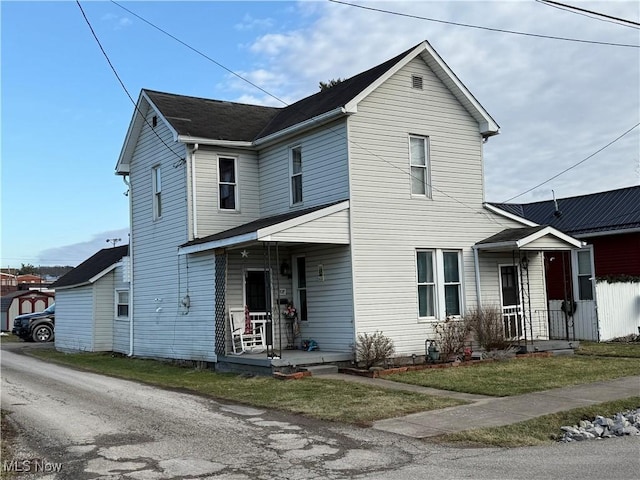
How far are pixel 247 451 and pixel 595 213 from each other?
21.7 meters

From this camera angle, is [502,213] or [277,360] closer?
[277,360]

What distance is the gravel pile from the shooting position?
8422mm

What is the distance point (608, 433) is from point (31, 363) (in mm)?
17211

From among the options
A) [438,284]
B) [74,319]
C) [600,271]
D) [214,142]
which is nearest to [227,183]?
[214,142]

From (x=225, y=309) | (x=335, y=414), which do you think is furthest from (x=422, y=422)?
(x=225, y=309)

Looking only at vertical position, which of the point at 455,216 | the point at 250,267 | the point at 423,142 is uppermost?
the point at 423,142

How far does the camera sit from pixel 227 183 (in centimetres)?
1873

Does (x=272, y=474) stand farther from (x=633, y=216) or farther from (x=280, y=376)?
(x=633, y=216)

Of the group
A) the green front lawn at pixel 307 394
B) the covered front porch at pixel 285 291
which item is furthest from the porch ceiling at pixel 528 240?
the green front lawn at pixel 307 394

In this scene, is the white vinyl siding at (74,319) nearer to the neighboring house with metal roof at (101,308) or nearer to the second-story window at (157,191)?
the neighboring house with metal roof at (101,308)

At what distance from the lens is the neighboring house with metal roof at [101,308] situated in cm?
2289

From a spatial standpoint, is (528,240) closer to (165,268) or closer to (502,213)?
(502,213)

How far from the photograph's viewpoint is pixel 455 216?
17672 mm

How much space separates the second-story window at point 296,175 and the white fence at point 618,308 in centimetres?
1066
